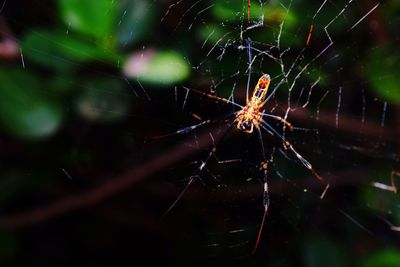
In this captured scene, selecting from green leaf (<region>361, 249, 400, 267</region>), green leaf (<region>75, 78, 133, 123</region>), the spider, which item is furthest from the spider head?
green leaf (<region>361, 249, 400, 267</region>)

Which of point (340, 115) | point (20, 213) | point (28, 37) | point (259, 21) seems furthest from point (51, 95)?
point (340, 115)

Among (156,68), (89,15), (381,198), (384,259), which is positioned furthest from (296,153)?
(89,15)

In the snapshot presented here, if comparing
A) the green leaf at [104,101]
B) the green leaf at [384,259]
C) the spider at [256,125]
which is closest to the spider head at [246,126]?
the spider at [256,125]

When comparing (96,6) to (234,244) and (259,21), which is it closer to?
(259,21)

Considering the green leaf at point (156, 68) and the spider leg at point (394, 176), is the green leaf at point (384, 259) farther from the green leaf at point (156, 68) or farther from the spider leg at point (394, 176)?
the green leaf at point (156, 68)

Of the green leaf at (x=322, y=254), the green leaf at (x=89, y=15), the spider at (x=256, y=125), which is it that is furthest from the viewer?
the spider at (x=256, y=125)
